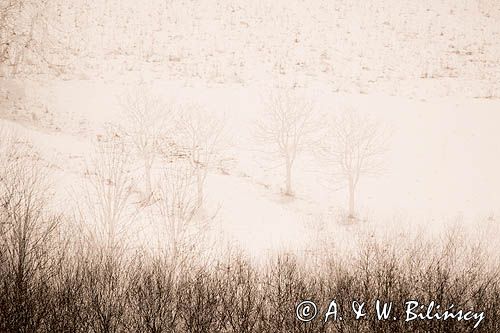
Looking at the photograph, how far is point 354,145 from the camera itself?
2473 cm

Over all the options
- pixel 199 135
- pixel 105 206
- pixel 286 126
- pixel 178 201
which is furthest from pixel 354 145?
pixel 105 206

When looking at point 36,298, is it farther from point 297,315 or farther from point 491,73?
point 491,73

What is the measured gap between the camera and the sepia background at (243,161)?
10.7m

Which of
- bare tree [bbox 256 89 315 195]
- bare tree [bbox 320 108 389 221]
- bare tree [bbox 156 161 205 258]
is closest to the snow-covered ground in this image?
bare tree [bbox 320 108 389 221]

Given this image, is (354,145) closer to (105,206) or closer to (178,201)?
(178,201)

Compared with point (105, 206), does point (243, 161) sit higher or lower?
higher

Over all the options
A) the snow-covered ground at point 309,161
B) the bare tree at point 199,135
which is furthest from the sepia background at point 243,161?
the bare tree at point 199,135

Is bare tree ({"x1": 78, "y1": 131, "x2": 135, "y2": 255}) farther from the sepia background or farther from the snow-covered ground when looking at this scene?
the snow-covered ground

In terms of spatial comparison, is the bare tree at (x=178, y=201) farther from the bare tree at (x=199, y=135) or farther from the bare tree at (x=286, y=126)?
the bare tree at (x=286, y=126)

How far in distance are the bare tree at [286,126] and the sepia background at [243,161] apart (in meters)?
0.29

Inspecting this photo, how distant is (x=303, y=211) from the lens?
22766 mm

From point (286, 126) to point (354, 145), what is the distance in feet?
18.6

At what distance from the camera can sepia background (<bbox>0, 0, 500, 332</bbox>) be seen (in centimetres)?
1071

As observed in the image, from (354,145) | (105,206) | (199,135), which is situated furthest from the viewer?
(199,135)
